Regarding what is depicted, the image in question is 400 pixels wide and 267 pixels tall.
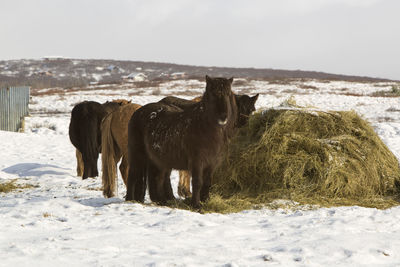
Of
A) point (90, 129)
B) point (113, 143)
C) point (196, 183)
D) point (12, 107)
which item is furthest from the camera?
point (12, 107)

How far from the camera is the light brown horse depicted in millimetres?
6258

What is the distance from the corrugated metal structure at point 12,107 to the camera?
1702cm

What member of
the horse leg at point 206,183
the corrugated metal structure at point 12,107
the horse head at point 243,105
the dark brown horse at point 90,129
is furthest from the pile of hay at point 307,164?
the corrugated metal structure at point 12,107

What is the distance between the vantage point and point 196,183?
4.88 meters

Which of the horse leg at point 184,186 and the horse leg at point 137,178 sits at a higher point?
the horse leg at point 137,178

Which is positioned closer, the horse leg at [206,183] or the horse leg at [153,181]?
the horse leg at [206,183]

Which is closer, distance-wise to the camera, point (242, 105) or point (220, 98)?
point (220, 98)

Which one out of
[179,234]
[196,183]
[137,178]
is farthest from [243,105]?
[179,234]

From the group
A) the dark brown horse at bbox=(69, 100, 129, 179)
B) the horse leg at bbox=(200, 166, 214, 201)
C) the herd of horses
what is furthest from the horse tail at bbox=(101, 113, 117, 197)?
the dark brown horse at bbox=(69, 100, 129, 179)

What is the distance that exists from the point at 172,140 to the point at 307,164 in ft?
7.57

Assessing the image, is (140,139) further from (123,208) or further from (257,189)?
(257,189)

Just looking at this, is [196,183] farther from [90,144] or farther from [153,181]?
[90,144]

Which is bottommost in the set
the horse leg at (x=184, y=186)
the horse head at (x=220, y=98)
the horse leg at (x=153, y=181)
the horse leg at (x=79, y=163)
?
the horse leg at (x=79, y=163)

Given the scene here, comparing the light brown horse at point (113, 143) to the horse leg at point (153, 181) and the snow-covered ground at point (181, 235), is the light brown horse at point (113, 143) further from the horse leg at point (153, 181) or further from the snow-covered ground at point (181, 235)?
the horse leg at point (153, 181)
